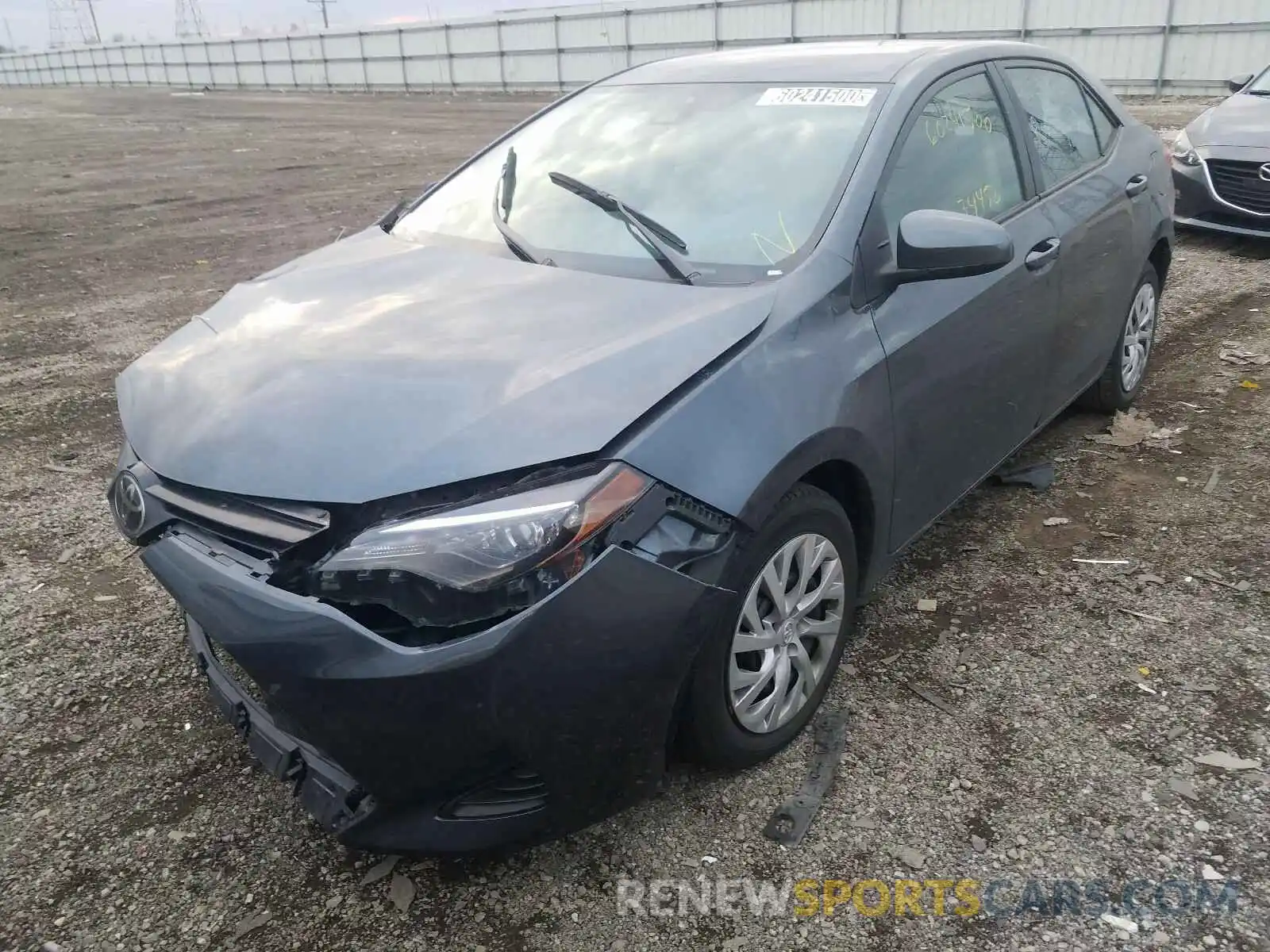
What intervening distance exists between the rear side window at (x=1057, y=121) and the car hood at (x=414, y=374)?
187cm

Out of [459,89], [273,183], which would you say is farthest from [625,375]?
[459,89]

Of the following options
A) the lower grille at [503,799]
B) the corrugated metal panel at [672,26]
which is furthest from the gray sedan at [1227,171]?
the corrugated metal panel at [672,26]

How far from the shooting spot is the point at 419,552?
6.38ft

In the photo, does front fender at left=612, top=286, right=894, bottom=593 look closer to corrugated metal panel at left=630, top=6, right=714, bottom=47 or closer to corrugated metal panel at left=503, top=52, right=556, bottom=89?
corrugated metal panel at left=630, top=6, right=714, bottom=47

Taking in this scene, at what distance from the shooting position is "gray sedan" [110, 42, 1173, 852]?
6.48 ft

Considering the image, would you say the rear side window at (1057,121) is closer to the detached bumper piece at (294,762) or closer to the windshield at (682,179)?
the windshield at (682,179)

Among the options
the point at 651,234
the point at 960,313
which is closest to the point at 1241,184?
the point at 960,313

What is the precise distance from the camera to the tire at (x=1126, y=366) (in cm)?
456

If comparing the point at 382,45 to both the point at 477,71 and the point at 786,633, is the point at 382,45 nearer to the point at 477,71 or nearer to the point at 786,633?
the point at 477,71

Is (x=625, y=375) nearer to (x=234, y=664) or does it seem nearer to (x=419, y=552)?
(x=419, y=552)

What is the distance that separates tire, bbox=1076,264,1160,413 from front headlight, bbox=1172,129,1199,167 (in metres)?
4.06

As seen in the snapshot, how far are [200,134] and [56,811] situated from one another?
20565 millimetres

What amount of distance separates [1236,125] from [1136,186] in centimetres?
481

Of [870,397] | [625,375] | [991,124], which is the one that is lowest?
[870,397]
